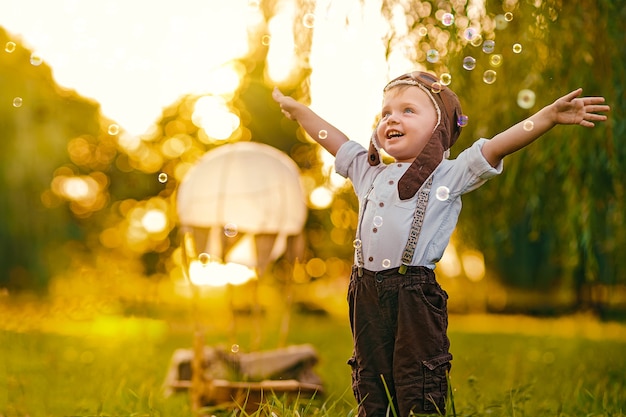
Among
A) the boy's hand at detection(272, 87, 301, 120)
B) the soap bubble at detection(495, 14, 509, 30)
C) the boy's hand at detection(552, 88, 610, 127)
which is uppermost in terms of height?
the soap bubble at detection(495, 14, 509, 30)

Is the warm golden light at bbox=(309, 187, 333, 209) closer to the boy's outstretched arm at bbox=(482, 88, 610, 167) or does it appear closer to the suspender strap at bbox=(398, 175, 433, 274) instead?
the suspender strap at bbox=(398, 175, 433, 274)

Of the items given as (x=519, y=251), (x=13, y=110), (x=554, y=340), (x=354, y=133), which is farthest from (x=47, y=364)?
(x=519, y=251)

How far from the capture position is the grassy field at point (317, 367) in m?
4.52

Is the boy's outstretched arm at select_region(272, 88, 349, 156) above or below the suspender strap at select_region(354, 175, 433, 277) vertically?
above

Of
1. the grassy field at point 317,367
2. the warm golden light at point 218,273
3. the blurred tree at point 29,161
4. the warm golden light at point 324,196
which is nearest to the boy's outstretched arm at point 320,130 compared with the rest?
the grassy field at point 317,367

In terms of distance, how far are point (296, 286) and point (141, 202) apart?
3.87 metres

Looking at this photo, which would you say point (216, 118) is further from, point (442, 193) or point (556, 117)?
point (556, 117)

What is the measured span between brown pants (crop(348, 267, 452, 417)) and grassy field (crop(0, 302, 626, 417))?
8.5 inches

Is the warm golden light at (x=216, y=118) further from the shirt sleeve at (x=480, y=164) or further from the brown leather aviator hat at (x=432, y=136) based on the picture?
the shirt sleeve at (x=480, y=164)

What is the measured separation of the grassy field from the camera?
14.8 ft

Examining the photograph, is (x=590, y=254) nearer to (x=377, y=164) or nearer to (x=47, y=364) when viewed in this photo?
(x=377, y=164)

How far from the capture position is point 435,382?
9.39ft

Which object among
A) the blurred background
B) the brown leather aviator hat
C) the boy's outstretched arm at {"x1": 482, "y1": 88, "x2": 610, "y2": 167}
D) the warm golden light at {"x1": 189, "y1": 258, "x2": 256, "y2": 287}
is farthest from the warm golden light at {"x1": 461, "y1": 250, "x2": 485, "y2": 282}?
the boy's outstretched arm at {"x1": 482, "y1": 88, "x2": 610, "y2": 167}

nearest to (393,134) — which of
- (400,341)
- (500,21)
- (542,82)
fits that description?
(400,341)
